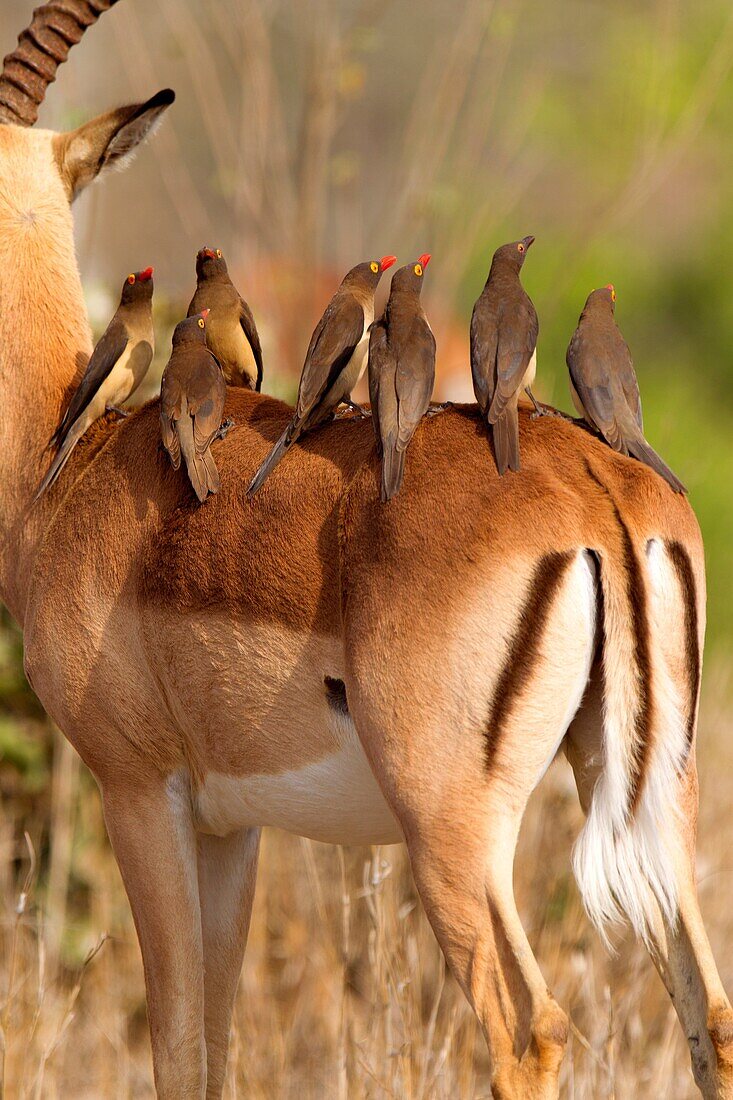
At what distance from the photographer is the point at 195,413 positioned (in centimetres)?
295

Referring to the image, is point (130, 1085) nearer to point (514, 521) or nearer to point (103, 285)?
point (103, 285)

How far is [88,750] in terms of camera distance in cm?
312

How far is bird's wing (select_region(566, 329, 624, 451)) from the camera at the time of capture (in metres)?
2.77

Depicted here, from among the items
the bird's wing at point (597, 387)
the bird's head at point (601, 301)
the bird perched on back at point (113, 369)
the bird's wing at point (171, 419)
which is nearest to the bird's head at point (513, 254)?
the bird's head at point (601, 301)

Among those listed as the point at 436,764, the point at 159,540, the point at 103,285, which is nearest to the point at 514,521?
the point at 436,764

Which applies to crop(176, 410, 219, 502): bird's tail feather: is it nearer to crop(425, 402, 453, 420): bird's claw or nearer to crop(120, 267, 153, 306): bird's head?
crop(425, 402, 453, 420): bird's claw

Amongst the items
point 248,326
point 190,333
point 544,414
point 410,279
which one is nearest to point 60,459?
point 190,333

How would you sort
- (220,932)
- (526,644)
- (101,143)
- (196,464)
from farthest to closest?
1. (101,143)
2. (220,932)
3. (196,464)
4. (526,644)

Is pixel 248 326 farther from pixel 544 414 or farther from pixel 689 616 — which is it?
pixel 689 616

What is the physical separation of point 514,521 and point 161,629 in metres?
0.88

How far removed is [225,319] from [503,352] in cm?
94

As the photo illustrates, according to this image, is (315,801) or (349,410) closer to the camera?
(315,801)

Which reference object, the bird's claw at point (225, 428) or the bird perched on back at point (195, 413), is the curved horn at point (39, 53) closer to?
the bird perched on back at point (195, 413)

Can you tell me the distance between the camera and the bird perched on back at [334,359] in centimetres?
282
